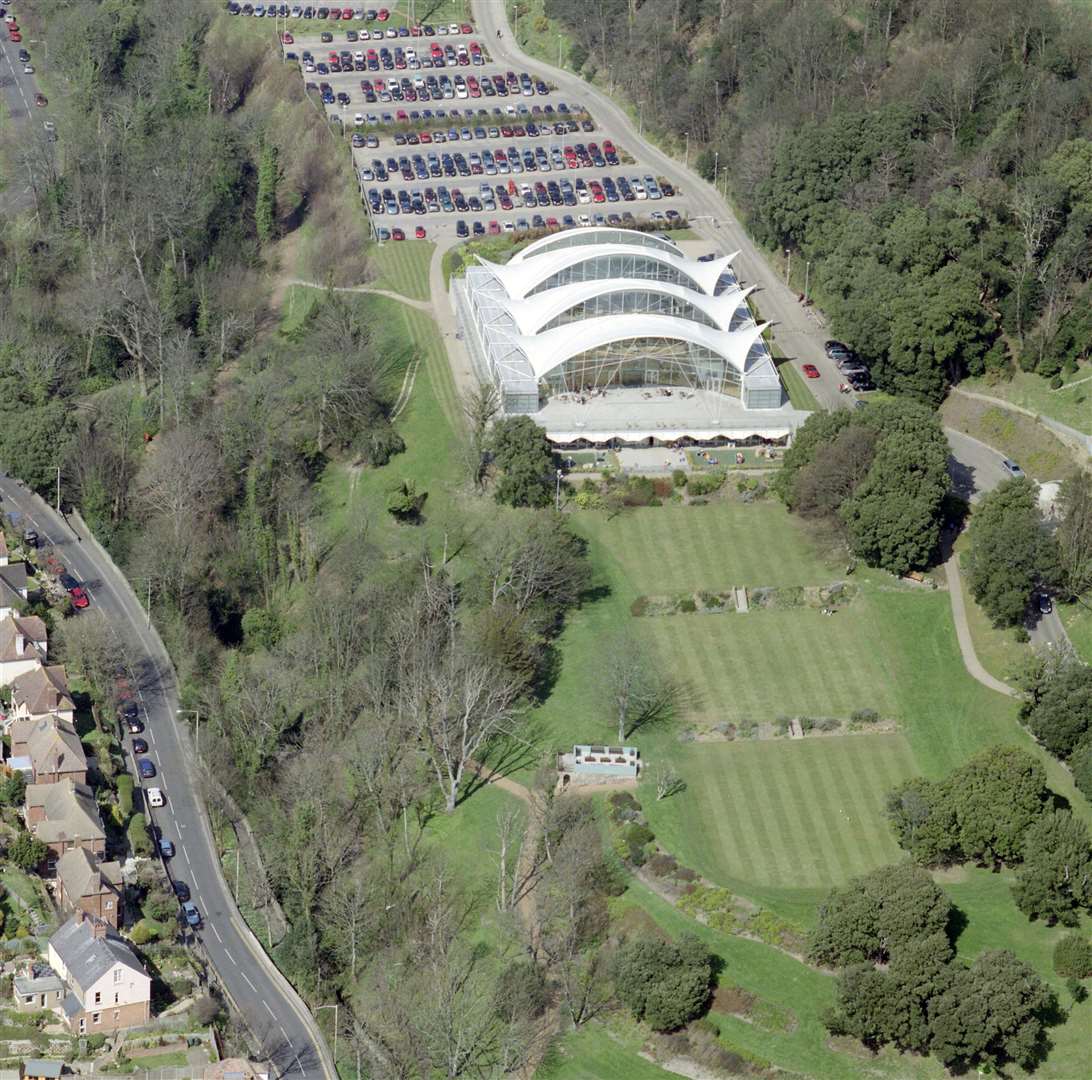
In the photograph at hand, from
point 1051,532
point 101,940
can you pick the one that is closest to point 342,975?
point 101,940

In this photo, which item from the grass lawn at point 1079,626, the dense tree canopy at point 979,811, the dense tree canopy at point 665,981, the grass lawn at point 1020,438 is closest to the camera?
the dense tree canopy at point 665,981

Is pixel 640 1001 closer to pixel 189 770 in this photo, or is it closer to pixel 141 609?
pixel 189 770

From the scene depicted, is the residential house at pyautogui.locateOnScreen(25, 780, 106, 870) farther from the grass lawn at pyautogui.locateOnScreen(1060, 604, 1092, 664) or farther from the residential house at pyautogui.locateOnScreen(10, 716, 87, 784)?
the grass lawn at pyautogui.locateOnScreen(1060, 604, 1092, 664)

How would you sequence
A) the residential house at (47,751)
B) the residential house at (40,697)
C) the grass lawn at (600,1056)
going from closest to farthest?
the grass lawn at (600,1056) → the residential house at (47,751) → the residential house at (40,697)

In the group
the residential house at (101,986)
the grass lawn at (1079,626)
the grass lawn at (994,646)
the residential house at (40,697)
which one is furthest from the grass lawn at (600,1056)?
the residential house at (40,697)

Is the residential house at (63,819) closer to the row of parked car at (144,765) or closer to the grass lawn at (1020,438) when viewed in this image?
the row of parked car at (144,765)
